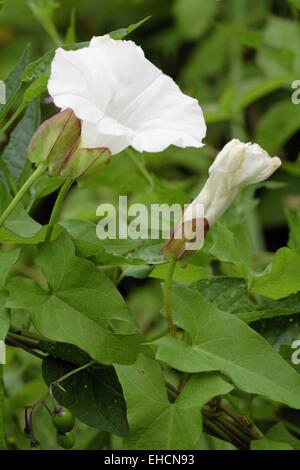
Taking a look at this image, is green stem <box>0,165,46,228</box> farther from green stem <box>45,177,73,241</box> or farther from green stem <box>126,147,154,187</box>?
green stem <box>126,147,154,187</box>

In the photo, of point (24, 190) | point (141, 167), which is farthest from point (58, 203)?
point (141, 167)

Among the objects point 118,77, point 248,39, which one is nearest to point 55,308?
point 118,77

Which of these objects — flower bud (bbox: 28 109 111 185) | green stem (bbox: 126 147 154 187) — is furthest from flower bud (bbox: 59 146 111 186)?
green stem (bbox: 126 147 154 187)

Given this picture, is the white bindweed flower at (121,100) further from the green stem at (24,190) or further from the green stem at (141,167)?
the green stem at (141,167)

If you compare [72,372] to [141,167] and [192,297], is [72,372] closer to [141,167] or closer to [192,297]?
[192,297]

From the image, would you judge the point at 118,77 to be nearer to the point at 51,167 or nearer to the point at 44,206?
the point at 51,167

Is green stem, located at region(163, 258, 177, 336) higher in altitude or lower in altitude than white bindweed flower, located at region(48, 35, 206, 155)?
lower
